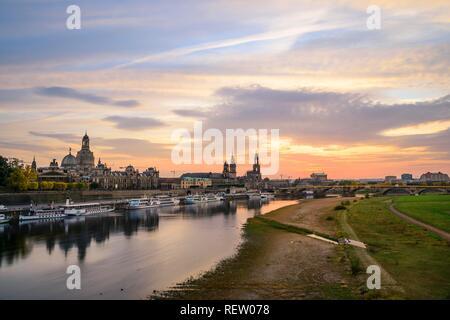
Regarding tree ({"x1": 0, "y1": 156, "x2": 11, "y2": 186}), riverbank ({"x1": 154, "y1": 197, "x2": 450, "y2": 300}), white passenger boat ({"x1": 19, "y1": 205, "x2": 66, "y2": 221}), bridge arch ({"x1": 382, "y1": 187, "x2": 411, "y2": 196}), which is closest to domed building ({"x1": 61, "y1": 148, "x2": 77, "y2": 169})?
tree ({"x1": 0, "y1": 156, "x2": 11, "y2": 186})

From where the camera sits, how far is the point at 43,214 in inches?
2842

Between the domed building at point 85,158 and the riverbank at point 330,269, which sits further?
the domed building at point 85,158

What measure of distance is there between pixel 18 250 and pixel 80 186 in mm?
96419

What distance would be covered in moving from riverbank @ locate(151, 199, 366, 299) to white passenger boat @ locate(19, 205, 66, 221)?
40.7 metres

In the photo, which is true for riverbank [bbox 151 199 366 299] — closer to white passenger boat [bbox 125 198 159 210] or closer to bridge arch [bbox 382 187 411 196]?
white passenger boat [bbox 125 198 159 210]

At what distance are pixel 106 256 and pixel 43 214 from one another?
37.9m

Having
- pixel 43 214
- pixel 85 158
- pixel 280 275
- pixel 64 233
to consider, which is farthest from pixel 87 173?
pixel 280 275

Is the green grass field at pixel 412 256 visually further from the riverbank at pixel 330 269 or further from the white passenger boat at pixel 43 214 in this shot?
the white passenger boat at pixel 43 214

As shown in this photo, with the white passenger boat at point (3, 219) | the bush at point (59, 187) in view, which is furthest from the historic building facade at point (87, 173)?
the white passenger boat at point (3, 219)

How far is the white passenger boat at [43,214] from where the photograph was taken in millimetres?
68675

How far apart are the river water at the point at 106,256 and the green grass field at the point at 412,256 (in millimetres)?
14395
